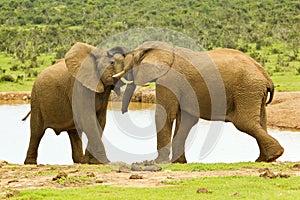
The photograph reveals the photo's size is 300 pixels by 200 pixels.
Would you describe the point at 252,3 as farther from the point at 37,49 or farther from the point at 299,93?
the point at 299,93

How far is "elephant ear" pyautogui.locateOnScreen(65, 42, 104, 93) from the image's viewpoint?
11.6m

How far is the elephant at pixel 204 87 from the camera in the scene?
11461 millimetres

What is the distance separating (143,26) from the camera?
6431 cm

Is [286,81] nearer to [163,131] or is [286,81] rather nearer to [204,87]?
[204,87]

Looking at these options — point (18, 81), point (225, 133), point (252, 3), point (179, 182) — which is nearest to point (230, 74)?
point (179, 182)

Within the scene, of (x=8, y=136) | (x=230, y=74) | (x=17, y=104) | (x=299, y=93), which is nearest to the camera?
(x=230, y=74)

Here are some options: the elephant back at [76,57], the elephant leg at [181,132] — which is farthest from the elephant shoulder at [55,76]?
the elephant leg at [181,132]

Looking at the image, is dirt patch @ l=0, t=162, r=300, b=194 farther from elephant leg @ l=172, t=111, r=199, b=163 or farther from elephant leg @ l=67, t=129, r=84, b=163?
elephant leg @ l=67, t=129, r=84, b=163

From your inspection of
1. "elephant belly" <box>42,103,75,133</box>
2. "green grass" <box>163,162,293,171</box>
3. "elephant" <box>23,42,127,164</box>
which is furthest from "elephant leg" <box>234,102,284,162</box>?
"elephant belly" <box>42,103,75,133</box>

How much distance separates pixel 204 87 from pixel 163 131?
1.02 m

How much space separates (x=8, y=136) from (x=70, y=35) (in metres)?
39.1

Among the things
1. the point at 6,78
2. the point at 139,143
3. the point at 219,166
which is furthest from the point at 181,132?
the point at 6,78

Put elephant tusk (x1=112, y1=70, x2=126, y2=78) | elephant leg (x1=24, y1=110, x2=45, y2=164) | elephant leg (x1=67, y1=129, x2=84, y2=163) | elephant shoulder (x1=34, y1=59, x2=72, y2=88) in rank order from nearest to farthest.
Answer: elephant tusk (x1=112, y1=70, x2=126, y2=78) < elephant shoulder (x1=34, y1=59, x2=72, y2=88) < elephant leg (x1=24, y1=110, x2=45, y2=164) < elephant leg (x1=67, y1=129, x2=84, y2=163)

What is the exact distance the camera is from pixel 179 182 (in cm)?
892
